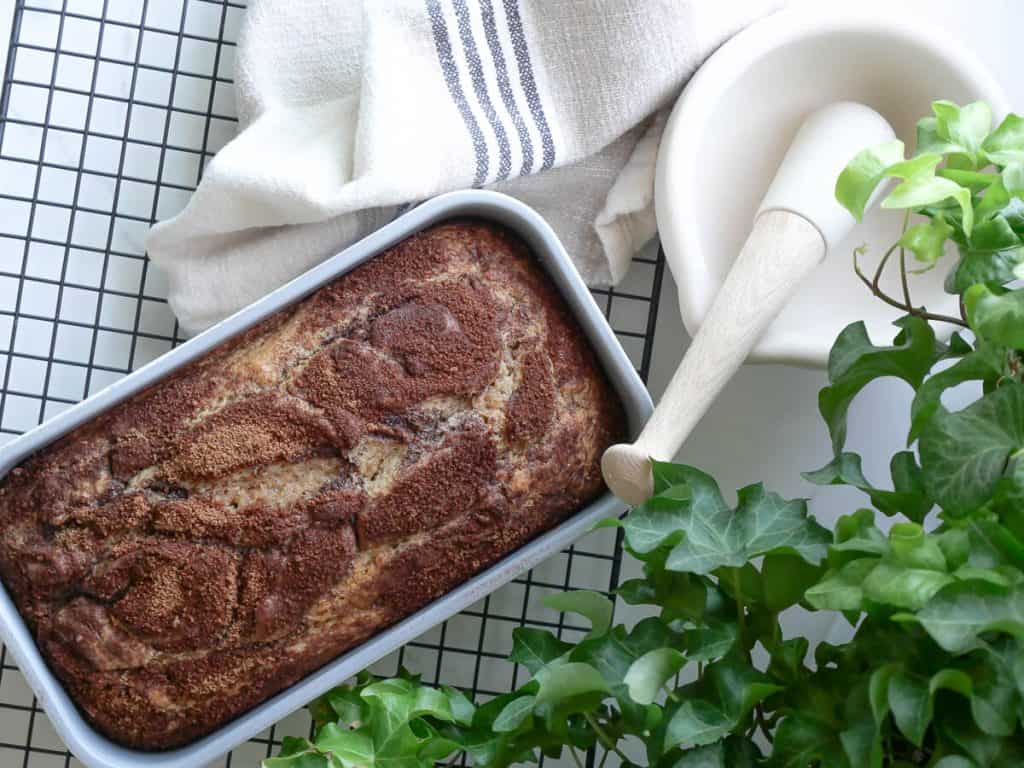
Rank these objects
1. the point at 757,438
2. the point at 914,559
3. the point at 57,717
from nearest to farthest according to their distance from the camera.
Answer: the point at 914,559 → the point at 57,717 → the point at 757,438

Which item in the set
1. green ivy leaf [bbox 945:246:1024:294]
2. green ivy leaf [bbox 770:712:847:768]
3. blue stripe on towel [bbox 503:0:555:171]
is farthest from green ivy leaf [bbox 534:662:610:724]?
blue stripe on towel [bbox 503:0:555:171]

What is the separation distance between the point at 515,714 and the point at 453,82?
511 mm

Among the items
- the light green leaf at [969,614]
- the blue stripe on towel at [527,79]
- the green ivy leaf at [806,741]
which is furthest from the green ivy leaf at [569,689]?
the blue stripe on towel at [527,79]

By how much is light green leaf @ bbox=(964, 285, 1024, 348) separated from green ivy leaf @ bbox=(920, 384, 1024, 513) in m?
0.04

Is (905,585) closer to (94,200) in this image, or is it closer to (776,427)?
(776,427)

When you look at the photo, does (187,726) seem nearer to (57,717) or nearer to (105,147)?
(57,717)

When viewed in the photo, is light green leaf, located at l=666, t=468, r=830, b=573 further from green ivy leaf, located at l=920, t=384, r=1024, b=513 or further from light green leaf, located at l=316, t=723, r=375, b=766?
light green leaf, located at l=316, t=723, r=375, b=766

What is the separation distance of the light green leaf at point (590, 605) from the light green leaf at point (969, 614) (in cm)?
29

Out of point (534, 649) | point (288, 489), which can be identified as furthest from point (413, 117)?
point (534, 649)

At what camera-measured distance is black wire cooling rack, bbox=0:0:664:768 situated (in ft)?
3.68

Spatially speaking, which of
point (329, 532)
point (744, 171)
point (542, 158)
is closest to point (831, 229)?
point (744, 171)

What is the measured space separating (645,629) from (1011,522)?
0.27 m

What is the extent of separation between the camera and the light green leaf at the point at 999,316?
2.15 ft

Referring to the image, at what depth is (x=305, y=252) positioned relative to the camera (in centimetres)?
105
